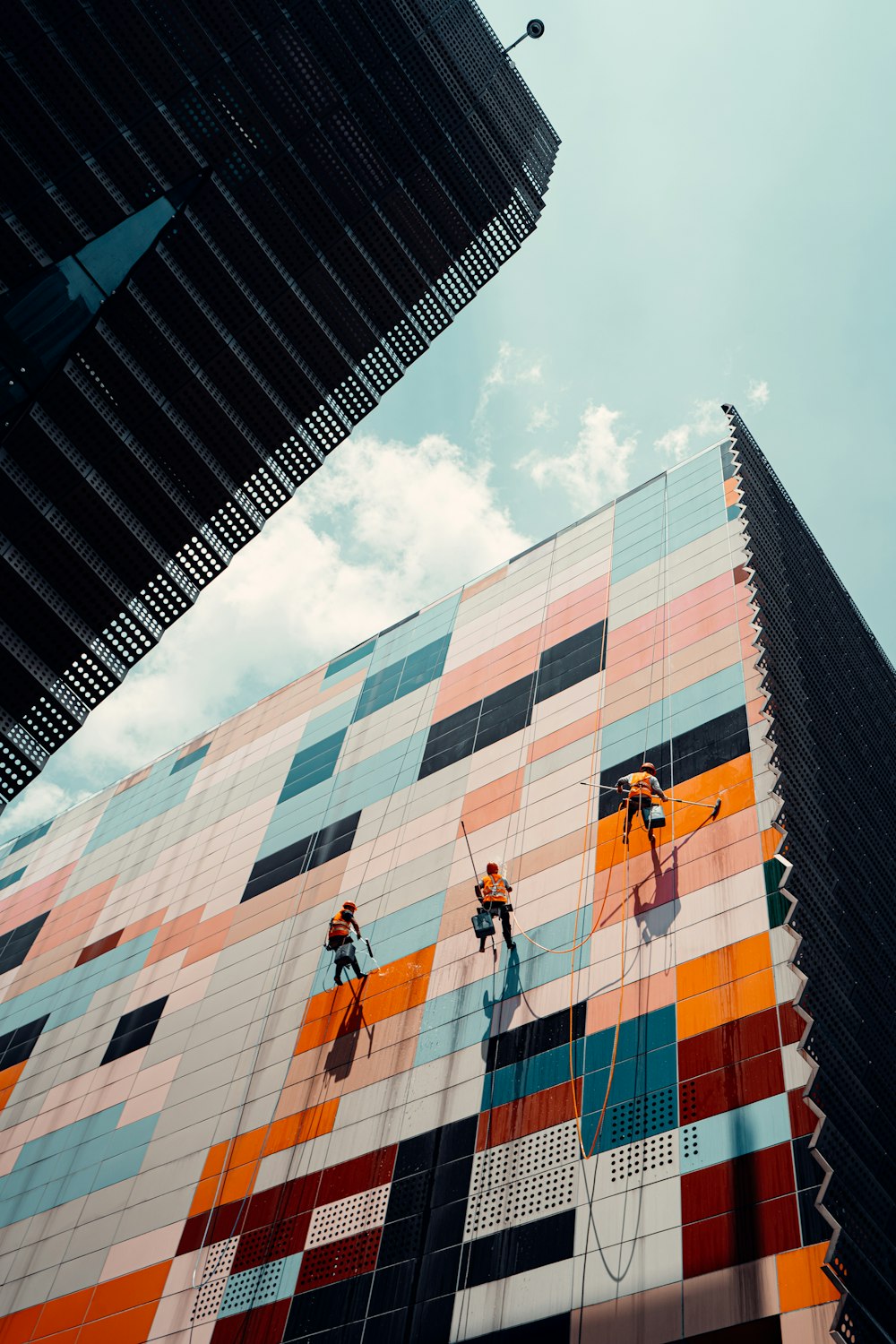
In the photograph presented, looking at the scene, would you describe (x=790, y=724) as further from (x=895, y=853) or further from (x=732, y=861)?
(x=895, y=853)

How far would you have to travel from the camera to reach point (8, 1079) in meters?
40.9

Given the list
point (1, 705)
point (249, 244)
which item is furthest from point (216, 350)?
point (1, 705)

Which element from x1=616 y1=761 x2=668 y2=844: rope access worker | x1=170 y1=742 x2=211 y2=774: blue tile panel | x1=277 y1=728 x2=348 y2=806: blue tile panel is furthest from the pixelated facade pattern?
x1=170 y1=742 x2=211 y2=774: blue tile panel

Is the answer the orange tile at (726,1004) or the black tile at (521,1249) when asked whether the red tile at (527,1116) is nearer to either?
the black tile at (521,1249)

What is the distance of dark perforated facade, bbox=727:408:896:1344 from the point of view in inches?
675

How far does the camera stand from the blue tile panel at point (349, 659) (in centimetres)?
4725

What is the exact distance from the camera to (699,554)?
3356 cm

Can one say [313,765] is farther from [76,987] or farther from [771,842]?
[771,842]

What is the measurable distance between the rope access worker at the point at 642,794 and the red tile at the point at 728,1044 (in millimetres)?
5432

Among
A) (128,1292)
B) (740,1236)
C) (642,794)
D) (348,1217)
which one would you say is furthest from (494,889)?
(128,1292)

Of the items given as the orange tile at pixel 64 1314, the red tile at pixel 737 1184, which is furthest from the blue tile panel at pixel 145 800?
the red tile at pixel 737 1184

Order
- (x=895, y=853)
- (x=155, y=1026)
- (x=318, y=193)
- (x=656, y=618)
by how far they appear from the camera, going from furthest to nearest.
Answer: (x=155, y=1026) → (x=656, y=618) → (x=895, y=853) → (x=318, y=193)

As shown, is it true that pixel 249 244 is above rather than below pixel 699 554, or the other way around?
above

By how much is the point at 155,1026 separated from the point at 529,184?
31035 mm
